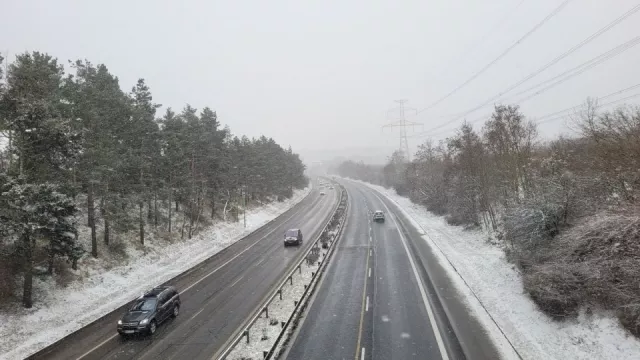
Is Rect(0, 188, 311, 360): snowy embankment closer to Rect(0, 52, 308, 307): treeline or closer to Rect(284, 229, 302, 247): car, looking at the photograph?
Rect(0, 52, 308, 307): treeline

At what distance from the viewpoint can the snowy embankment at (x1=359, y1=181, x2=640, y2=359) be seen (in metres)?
14.2

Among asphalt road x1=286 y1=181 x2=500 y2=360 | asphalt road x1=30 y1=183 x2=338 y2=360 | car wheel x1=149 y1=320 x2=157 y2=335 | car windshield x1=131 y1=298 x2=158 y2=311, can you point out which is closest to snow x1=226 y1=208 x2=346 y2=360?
asphalt road x1=286 y1=181 x2=500 y2=360

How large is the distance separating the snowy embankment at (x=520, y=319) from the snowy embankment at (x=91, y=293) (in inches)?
841

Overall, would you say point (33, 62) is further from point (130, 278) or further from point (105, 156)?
point (130, 278)

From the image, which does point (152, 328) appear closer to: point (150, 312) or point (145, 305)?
point (150, 312)

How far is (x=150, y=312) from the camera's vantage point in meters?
19.3

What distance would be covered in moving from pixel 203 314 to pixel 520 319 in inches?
644

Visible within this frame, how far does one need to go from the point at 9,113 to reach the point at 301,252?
2398cm

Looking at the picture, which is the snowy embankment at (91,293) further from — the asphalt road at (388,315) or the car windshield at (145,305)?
the asphalt road at (388,315)

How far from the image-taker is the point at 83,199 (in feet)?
124

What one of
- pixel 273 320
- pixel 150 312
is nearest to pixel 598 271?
pixel 273 320

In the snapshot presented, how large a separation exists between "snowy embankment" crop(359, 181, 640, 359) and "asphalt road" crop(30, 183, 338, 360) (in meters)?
12.8

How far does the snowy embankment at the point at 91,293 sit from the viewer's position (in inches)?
740

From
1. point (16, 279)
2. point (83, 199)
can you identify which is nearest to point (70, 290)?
point (16, 279)
